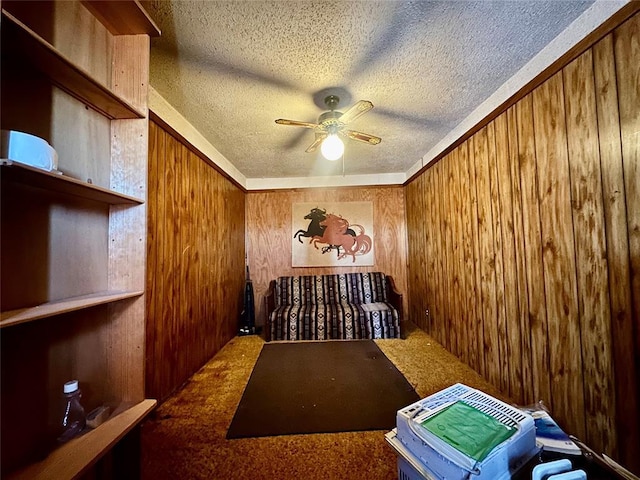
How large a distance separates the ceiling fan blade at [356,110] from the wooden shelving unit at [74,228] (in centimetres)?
114

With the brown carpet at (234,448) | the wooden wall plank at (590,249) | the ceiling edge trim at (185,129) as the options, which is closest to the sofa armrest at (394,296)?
the brown carpet at (234,448)

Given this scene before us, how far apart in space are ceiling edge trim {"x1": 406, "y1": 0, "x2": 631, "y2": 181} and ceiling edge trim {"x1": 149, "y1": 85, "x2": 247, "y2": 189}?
2437mm

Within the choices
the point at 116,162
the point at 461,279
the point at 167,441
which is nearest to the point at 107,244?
the point at 116,162

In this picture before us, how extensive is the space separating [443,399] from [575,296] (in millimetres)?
992

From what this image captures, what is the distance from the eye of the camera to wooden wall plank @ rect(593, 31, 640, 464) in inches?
44.4

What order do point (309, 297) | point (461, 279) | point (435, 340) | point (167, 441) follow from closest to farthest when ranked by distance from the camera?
1. point (167, 441)
2. point (461, 279)
3. point (435, 340)
4. point (309, 297)

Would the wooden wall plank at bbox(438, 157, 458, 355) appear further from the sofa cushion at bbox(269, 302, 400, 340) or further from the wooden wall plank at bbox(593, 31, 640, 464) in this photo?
the wooden wall plank at bbox(593, 31, 640, 464)

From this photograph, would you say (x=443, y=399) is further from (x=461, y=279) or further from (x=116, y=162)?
(x=461, y=279)

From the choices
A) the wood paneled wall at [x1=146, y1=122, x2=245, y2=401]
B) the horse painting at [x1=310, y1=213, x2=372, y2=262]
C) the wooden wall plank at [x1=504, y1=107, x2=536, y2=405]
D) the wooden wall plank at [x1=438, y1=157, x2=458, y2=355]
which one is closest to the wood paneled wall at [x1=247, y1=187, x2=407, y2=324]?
the horse painting at [x1=310, y1=213, x2=372, y2=262]

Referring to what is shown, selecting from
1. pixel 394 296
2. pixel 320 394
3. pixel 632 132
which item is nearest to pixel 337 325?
pixel 394 296

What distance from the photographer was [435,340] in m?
3.09

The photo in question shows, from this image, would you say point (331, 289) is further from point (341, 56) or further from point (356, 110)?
point (341, 56)

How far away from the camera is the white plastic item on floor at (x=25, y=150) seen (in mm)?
666

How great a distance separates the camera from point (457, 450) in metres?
0.71
